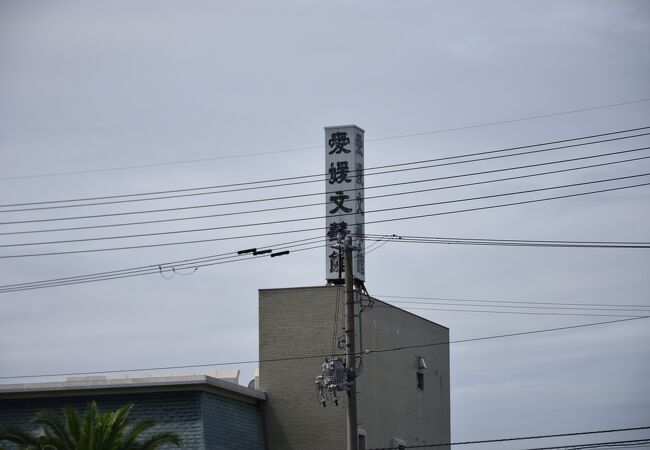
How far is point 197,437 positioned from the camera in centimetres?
4131

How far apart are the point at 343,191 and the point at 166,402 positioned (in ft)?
35.8

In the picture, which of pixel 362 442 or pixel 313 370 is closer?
pixel 313 370

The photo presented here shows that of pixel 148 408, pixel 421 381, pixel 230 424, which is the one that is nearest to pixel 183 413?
pixel 148 408

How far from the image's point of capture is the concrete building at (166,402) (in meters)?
41.7

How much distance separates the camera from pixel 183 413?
41875 mm

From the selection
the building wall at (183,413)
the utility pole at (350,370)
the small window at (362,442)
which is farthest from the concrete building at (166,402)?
the utility pole at (350,370)

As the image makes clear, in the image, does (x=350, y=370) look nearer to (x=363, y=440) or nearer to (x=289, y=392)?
(x=289, y=392)

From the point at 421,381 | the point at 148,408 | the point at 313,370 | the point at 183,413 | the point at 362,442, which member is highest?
the point at 421,381

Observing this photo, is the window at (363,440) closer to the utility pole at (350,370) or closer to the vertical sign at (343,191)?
the vertical sign at (343,191)

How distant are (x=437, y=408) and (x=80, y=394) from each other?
17.8 meters

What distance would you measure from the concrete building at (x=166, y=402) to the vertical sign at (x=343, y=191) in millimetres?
6447

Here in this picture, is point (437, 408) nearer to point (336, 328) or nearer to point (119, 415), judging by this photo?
point (336, 328)

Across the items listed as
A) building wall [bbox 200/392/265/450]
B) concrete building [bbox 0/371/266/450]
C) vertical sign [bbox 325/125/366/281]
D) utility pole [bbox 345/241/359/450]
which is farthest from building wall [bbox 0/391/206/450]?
utility pole [bbox 345/241/359/450]

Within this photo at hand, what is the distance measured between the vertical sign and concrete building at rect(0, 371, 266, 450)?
6.45 m
